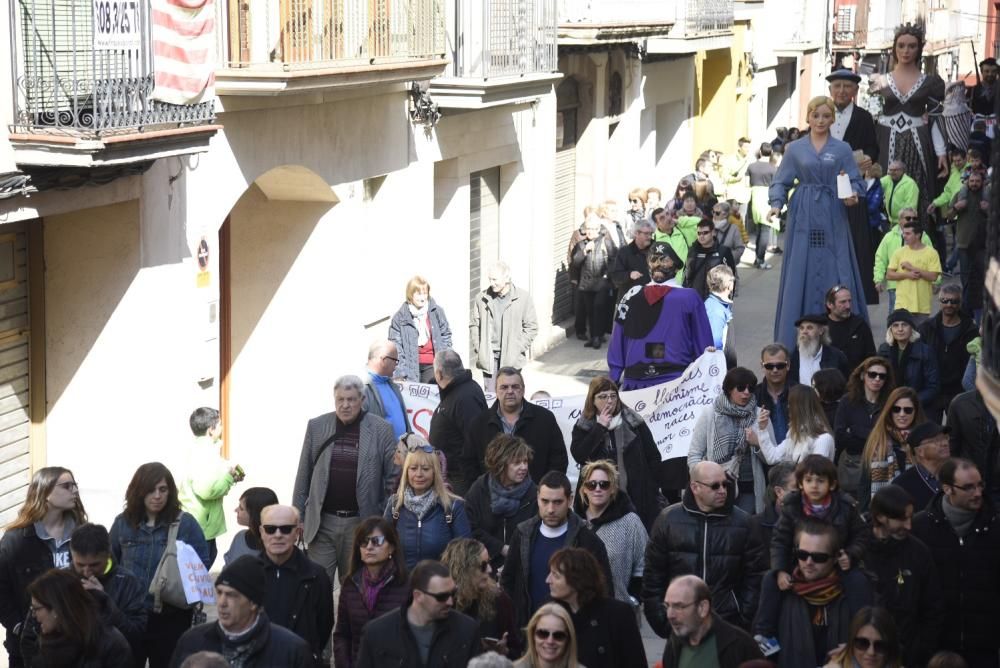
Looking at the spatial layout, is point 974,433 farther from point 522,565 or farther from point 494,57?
point 494,57

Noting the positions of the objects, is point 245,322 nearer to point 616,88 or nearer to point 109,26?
point 109,26

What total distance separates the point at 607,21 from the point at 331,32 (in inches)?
359

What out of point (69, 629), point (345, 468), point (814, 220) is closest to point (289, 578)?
point (69, 629)

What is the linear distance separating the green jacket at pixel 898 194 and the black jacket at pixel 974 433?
9.73m

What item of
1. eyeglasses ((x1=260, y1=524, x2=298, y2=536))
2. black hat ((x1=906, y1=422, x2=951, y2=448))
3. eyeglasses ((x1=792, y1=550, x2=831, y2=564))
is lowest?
eyeglasses ((x1=792, y1=550, x2=831, y2=564))

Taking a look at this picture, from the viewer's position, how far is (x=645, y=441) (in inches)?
448

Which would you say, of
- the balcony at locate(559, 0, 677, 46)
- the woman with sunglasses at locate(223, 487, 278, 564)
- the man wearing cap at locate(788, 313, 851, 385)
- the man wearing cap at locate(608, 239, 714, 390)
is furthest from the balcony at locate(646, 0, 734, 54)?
the woman with sunglasses at locate(223, 487, 278, 564)

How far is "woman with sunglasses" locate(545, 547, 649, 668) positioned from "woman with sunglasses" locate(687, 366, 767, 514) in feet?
9.41

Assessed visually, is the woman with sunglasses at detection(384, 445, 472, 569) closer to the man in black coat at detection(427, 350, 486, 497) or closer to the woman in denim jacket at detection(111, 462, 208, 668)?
the woman in denim jacket at detection(111, 462, 208, 668)

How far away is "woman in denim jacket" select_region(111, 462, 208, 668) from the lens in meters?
9.43

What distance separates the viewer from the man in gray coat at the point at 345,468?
1083 centimetres

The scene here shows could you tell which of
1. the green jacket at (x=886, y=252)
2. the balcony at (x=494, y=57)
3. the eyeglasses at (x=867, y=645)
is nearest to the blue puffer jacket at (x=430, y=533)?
the eyeglasses at (x=867, y=645)

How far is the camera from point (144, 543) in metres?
9.50

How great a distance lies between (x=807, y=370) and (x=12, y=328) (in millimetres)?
5556
